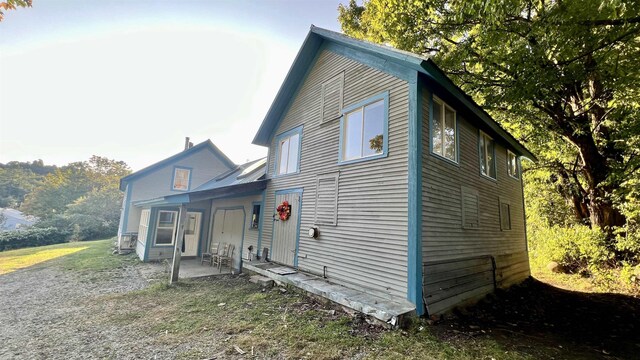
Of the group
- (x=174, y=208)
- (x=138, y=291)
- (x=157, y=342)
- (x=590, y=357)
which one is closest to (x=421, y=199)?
(x=590, y=357)

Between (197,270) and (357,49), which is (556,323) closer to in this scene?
(357,49)

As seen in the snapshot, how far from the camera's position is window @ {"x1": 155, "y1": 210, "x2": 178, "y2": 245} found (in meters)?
12.5

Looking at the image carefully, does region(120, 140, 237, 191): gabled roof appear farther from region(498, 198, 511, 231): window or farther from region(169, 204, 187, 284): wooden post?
region(498, 198, 511, 231): window

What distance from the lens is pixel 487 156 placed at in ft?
28.7

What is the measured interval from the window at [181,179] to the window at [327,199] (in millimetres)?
12382

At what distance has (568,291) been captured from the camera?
9.22 metres

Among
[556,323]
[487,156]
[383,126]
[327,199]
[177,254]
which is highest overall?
[487,156]

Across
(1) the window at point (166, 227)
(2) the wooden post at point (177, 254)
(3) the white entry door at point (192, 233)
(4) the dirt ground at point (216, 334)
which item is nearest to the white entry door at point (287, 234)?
(4) the dirt ground at point (216, 334)

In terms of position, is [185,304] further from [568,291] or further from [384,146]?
[568,291]

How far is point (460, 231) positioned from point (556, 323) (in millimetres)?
2728

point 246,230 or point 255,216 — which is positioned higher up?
point 255,216

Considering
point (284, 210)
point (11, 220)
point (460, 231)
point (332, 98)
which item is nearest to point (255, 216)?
point (284, 210)

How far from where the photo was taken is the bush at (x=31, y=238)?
1980 centimetres

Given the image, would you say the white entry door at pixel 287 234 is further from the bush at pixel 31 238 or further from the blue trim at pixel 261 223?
the bush at pixel 31 238
